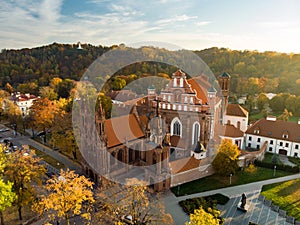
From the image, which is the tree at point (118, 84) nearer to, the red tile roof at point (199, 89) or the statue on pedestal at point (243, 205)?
the red tile roof at point (199, 89)

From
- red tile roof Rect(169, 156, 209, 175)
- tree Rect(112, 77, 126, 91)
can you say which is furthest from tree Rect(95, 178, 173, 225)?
tree Rect(112, 77, 126, 91)

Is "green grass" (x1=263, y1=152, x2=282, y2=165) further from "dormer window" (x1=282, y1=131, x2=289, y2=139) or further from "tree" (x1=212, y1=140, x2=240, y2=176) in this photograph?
"tree" (x1=212, y1=140, x2=240, y2=176)

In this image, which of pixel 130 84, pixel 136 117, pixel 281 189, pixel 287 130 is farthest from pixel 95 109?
pixel 130 84

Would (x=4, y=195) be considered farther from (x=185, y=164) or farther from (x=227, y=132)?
(x=227, y=132)

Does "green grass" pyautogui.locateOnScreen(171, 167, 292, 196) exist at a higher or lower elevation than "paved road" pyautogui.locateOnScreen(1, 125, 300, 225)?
higher

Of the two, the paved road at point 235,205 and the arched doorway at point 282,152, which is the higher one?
the arched doorway at point 282,152

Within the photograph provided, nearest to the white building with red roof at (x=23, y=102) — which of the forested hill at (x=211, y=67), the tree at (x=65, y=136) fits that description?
the forested hill at (x=211, y=67)
